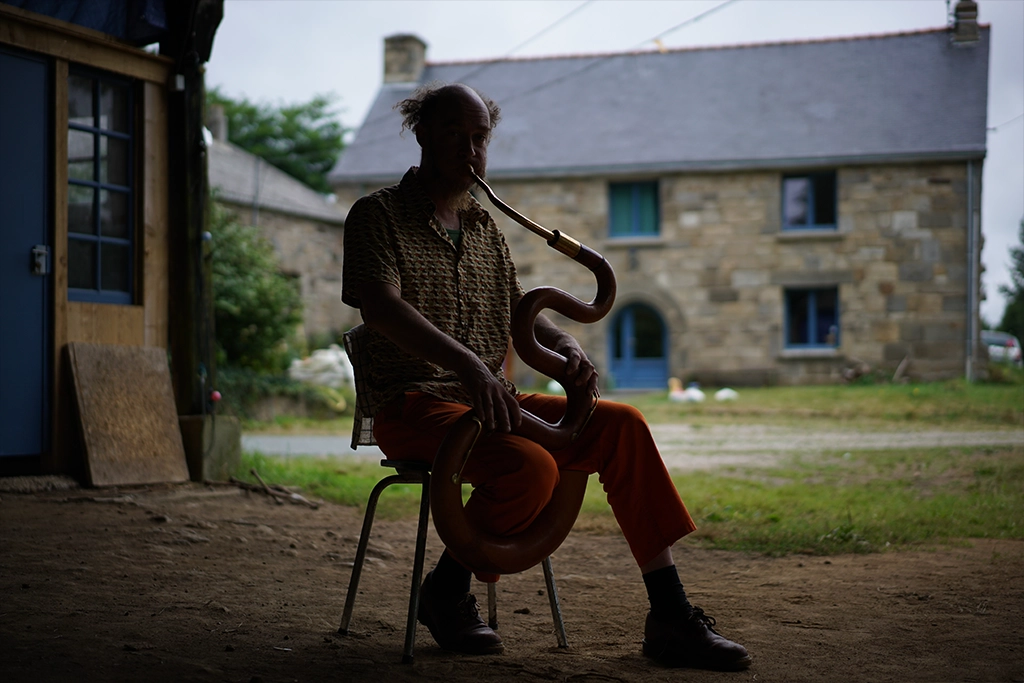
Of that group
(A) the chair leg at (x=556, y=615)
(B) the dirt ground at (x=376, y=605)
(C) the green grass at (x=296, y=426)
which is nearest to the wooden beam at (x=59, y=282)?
(B) the dirt ground at (x=376, y=605)

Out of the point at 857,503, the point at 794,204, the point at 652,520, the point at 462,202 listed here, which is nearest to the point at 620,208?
the point at 794,204

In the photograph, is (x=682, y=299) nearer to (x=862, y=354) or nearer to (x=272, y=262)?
(x=862, y=354)

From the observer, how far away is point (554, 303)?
9.05 ft

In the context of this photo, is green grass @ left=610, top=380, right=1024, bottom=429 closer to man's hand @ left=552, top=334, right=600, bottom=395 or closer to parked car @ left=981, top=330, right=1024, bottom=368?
man's hand @ left=552, top=334, right=600, bottom=395

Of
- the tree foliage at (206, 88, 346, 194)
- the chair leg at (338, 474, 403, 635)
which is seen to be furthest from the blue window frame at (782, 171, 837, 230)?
the tree foliage at (206, 88, 346, 194)

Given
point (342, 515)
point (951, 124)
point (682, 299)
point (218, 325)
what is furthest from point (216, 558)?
point (951, 124)

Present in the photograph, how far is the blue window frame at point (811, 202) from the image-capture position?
18.4 meters

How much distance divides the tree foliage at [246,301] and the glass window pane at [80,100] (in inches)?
280

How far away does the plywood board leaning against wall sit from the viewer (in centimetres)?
532

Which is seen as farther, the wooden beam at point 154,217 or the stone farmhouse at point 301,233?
the stone farmhouse at point 301,233

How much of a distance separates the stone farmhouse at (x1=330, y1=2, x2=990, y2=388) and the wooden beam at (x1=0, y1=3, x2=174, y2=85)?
13.1 meters

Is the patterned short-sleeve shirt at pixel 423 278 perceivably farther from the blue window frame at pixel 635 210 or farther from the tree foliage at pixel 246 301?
the blue window frame at pixel 635 210

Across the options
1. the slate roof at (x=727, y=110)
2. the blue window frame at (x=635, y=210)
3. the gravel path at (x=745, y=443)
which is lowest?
the gravel path at (x=745, y=443)

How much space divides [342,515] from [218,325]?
8473 millimetres
